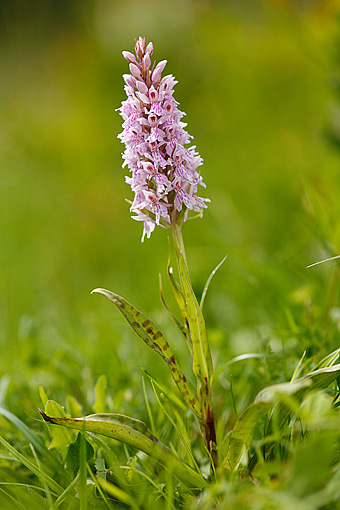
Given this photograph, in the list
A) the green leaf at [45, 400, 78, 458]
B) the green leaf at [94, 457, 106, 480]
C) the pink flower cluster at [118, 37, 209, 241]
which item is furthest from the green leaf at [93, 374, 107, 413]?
the pink flower cluster at [118, 37, 209, 241]

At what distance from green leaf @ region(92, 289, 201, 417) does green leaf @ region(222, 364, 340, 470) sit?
9cm

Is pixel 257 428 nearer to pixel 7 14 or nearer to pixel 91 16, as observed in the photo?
pixel 91 16

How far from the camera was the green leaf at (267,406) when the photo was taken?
76 centimetres

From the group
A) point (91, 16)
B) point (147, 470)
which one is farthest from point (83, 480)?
point (91, 16)

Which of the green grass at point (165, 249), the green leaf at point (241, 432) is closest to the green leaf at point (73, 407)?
the green grass at point (165, 249)

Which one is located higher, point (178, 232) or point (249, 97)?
point (249, 97)

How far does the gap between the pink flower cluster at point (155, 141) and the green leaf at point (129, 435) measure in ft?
1.18

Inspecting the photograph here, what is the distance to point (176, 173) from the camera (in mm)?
868

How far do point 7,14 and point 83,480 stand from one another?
855 cm

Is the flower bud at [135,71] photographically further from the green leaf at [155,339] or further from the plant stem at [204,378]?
the green leaf at [155,339]

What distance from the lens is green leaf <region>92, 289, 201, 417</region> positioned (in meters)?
0.89

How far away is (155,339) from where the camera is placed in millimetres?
923

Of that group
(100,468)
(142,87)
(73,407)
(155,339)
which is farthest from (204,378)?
(142,87)

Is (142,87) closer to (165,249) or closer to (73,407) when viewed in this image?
(73,407)
